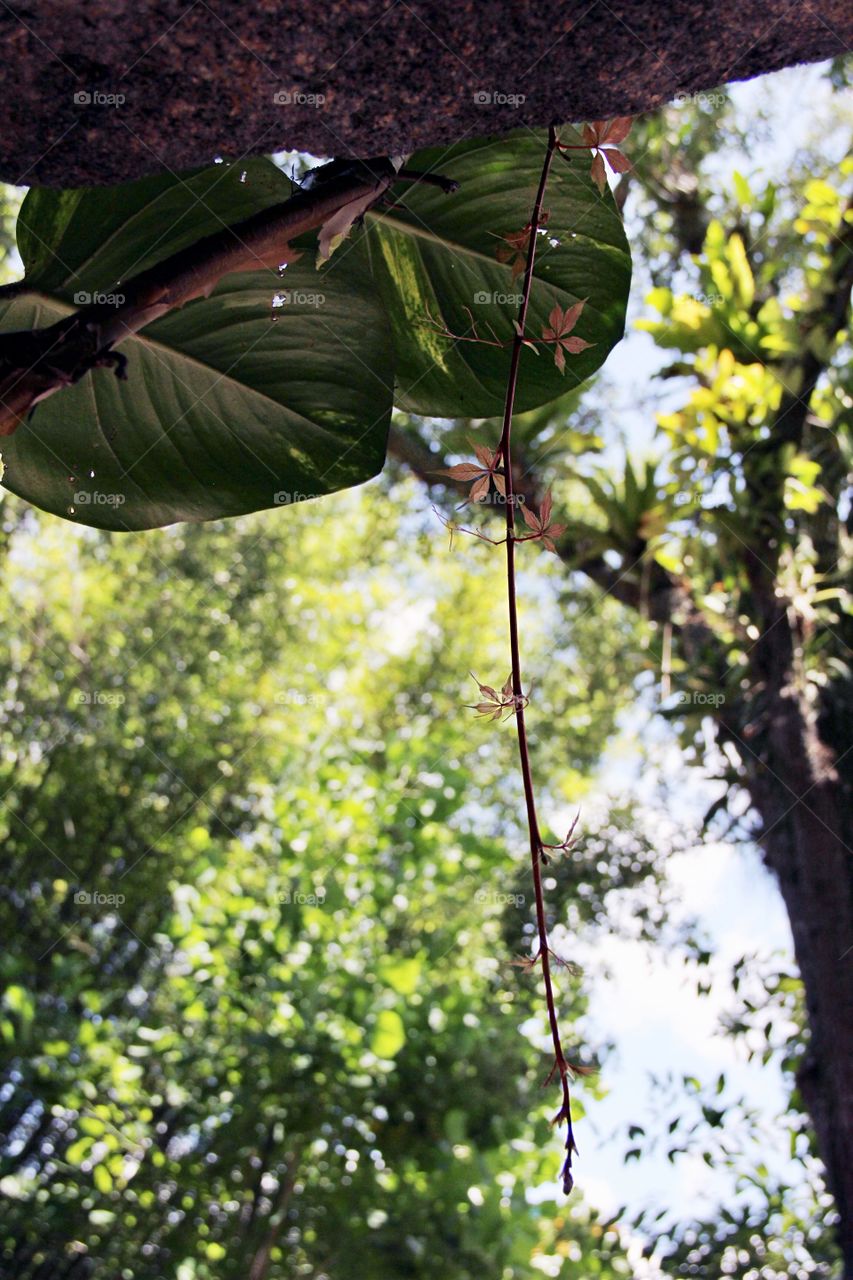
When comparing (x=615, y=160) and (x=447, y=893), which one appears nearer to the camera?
(x=615, y=160)

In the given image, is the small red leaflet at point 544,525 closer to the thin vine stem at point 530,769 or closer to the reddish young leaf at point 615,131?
the thin vine stem at point 530,769

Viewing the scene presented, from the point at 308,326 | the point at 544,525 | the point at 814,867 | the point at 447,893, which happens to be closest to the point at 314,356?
the point at 308,326

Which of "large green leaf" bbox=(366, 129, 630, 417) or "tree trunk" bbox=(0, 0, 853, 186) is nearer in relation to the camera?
"tree trunk" bbox=(0, 0, 853, 186)

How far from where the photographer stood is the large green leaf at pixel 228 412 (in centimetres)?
38

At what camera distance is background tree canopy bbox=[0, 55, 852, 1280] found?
1.94 metres

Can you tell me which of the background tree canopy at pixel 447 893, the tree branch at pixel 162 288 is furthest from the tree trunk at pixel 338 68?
the background tree canopy at pixel 447 893

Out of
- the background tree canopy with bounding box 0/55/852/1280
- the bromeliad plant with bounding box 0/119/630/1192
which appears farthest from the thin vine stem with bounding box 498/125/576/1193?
the background tree canopy with bounding box 0/55/852/1280

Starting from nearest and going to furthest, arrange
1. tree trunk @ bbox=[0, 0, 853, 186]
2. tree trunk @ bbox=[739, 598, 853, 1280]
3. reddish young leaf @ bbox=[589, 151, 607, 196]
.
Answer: tree trunk @ bbox=[0, 0, 853, 186] < reddish young leaf @ bbox=[589, 151, 607, 196] < tree trunk @ bbox=[739, 598, 853, 1280]

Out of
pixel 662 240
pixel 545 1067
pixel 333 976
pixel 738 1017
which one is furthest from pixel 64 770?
pixel 662 240

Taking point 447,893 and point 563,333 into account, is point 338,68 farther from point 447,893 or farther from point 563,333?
point 447,893

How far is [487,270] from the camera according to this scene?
40cm

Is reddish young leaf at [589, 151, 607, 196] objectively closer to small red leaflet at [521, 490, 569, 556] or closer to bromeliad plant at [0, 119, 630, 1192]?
bromeliad plant at [0, 119, 630, 1192]

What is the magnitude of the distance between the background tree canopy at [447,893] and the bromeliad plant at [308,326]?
119 cm

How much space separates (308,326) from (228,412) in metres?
0.04
